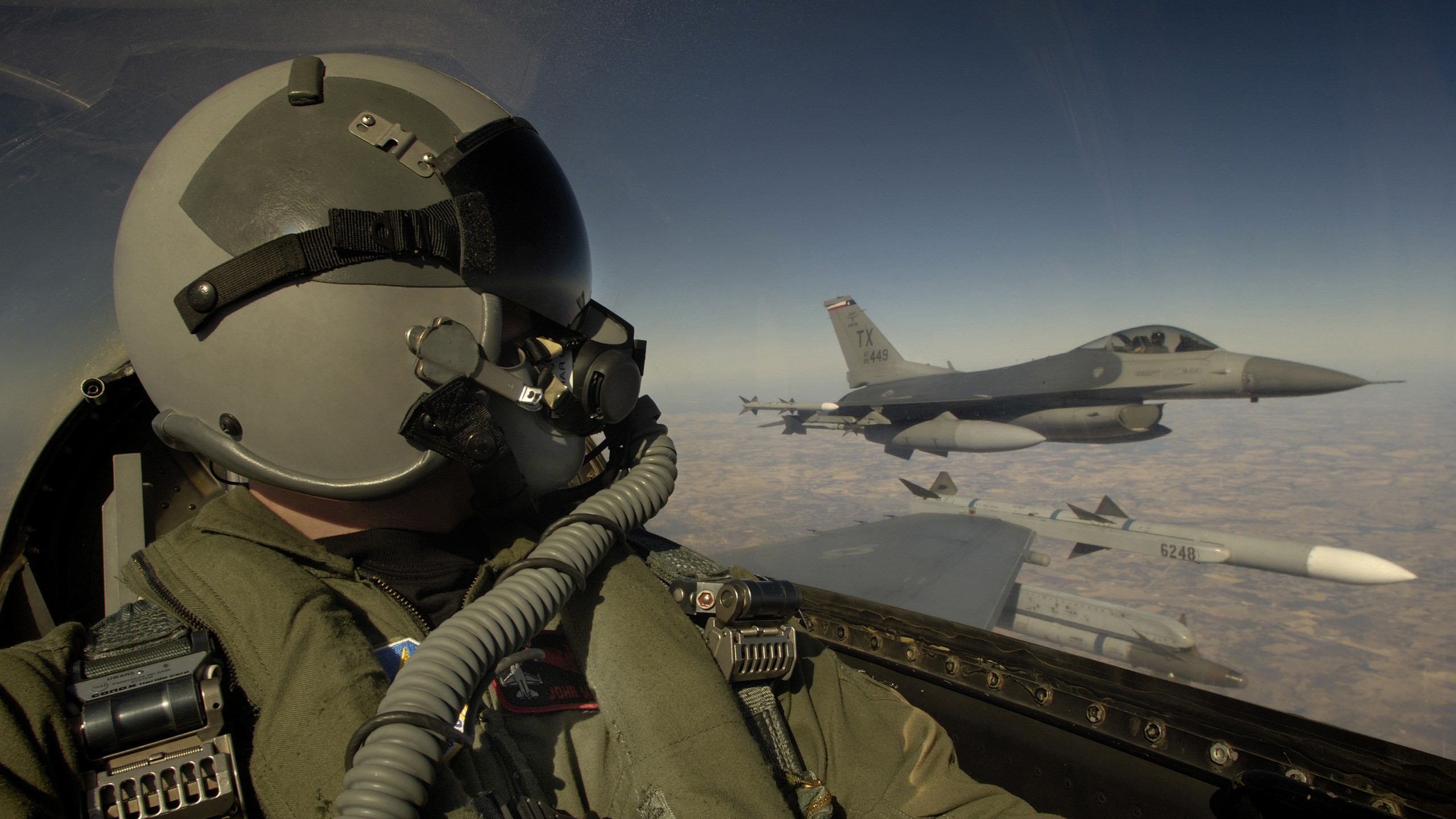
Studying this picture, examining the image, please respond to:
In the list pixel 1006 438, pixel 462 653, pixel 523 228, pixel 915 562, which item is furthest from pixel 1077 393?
pixel 462 653

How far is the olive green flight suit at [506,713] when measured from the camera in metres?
0.67

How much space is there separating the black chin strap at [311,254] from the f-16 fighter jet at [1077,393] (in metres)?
7.02

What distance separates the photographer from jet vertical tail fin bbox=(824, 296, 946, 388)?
13.3m

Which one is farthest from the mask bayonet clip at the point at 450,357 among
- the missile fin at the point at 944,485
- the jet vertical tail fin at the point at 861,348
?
the jet vertical tail fin at the point at 861,348

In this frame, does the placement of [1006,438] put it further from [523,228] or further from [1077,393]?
[523,228]

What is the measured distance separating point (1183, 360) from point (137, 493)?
960cm

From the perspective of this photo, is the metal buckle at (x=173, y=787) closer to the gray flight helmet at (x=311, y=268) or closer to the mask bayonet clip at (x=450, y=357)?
the gray flight helmet at (x=311, y=268)

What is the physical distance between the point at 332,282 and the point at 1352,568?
243 inches

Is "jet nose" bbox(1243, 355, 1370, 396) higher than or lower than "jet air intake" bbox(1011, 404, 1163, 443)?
higher

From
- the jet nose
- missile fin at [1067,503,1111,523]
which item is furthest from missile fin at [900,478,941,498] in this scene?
the jet nose

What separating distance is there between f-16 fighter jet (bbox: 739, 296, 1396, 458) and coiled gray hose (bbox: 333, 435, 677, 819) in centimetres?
686

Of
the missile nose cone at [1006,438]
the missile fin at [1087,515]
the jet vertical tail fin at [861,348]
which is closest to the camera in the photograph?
the missile fin at [1087,515]

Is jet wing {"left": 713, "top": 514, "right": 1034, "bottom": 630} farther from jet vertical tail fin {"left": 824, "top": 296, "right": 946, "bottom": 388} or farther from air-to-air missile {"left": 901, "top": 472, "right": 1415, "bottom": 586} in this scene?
jet vertical tail fin {"left": 824, "top": 296, "right": 946, "bottom": 388}

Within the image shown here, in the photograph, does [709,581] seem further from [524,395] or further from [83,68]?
[83,68]
